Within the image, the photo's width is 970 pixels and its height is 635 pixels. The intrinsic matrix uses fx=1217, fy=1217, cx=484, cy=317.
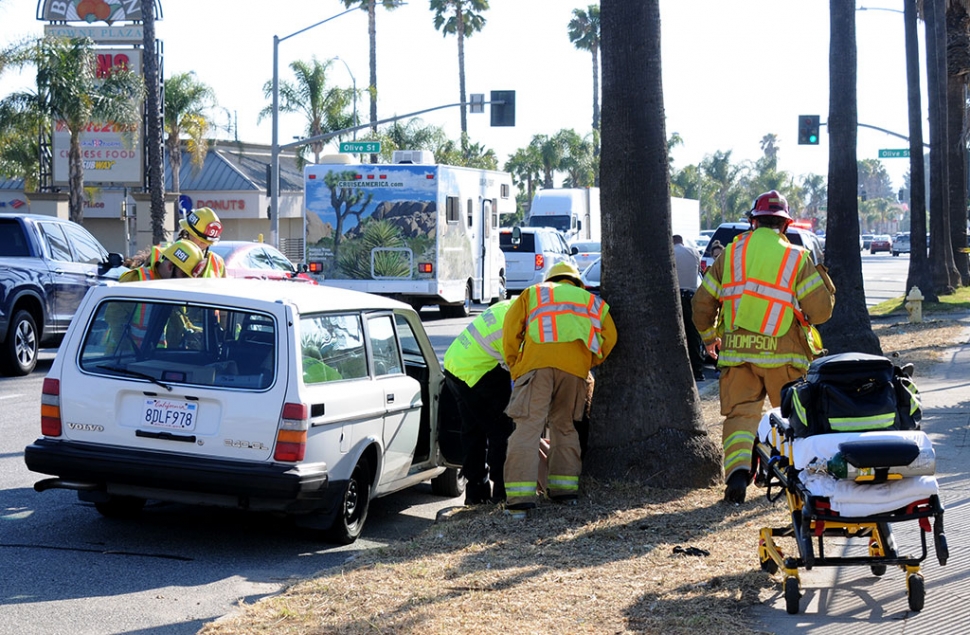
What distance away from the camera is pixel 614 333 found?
7.98 meters

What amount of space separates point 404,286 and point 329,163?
285 cm

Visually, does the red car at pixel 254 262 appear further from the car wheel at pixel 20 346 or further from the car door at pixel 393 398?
the car door at pixel 393 398

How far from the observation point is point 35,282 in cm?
1506

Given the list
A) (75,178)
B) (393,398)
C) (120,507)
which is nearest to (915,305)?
(393,398)

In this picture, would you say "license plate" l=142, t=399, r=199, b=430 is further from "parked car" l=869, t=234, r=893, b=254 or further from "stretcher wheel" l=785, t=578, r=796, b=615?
"parked car" l=869, t=234, r=893, b=254

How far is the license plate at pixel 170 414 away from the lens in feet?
22.4

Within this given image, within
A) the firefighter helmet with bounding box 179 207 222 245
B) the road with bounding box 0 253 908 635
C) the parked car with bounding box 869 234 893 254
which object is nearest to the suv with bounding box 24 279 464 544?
the road with bounding box 0 253 908 635

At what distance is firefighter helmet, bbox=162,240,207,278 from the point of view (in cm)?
1017

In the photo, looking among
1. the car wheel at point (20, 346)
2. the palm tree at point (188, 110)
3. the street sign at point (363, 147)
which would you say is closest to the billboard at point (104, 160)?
the palm tree at point (188, 110)

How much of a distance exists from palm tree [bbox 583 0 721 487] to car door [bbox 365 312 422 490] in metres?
1.24

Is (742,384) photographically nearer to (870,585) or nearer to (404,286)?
(870,585)

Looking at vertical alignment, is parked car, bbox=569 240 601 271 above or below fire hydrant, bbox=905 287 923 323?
above

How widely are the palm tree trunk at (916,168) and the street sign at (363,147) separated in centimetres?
1642

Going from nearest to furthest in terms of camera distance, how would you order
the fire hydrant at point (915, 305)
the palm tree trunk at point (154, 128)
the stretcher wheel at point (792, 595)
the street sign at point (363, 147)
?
the stretcher wheel at point (792, 595) < the fire hydrant at point (915, 305) < the palm tree trunk at point (154, 128) < the street sign at point (363, 147)
